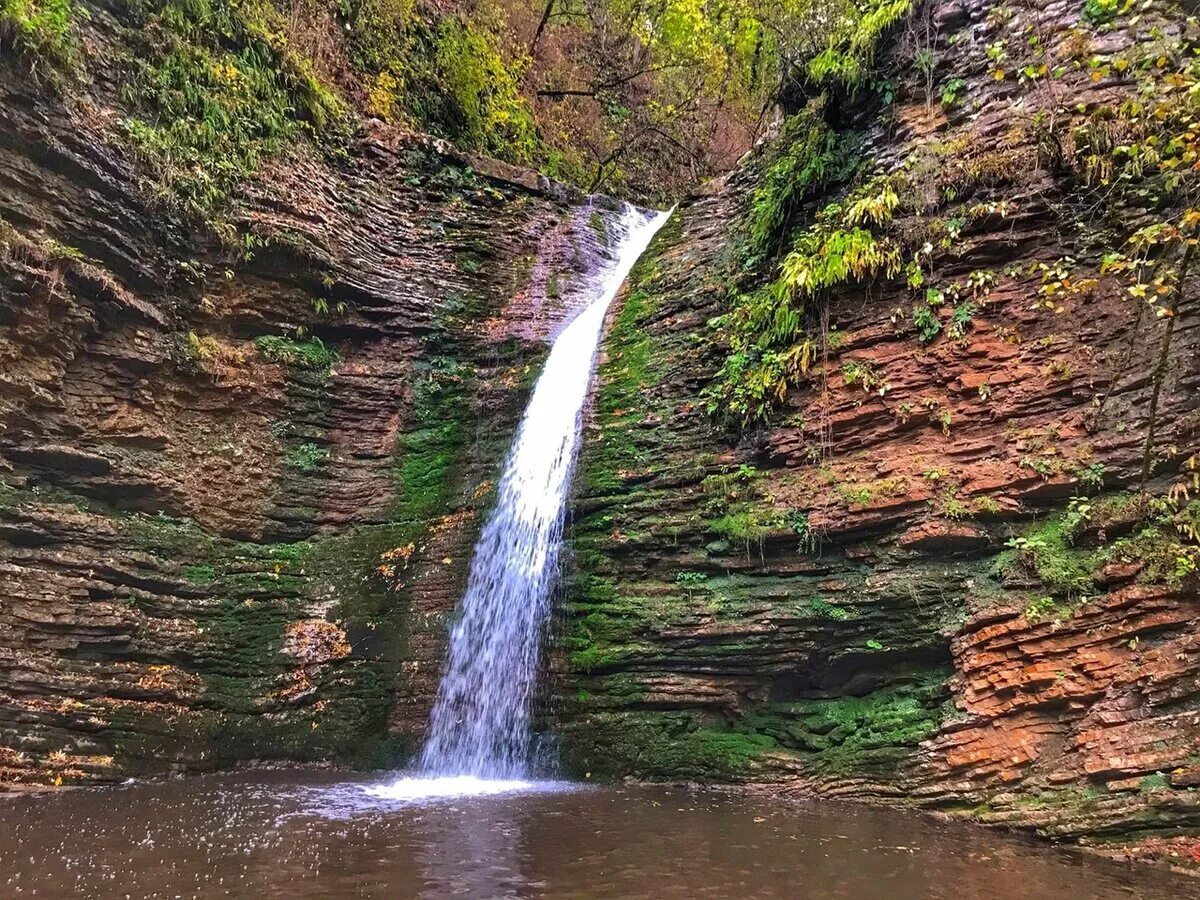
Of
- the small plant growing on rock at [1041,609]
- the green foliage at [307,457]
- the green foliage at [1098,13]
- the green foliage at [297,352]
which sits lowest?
the small plant growing on rock at [1041,609]

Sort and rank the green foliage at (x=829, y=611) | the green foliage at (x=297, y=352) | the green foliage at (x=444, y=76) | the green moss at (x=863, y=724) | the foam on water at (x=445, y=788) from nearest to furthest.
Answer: the green moss at (x=863, y=724), the foam on water at (x=445, y=788), the green foliage at (x=829, y=611), the green foliage at (x=297, y=352), the green foliage at (x=444, y=76)

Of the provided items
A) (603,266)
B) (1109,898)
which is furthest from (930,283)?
(603,266)

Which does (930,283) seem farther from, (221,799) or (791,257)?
(221,799)

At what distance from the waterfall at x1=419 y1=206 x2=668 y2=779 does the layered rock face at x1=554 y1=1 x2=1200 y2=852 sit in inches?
16.5

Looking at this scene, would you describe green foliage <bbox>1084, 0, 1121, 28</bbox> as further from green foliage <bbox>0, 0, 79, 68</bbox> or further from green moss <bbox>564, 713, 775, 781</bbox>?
green foliage <bbox>0, 0, 79, 68</bbox>

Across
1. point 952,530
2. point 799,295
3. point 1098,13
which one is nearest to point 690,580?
point 952,530

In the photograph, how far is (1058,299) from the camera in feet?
22.3

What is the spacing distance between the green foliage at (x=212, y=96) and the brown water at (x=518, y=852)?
7138 millimetres

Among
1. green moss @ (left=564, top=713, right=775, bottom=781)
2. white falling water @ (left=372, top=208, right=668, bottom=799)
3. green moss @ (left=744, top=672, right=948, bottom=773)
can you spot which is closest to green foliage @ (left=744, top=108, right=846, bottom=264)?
white falling water @ (left=372, top=208, right=668, bottom=799)

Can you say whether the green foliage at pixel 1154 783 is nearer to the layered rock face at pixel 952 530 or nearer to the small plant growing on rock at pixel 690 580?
the layered rock face at pixel 952 530

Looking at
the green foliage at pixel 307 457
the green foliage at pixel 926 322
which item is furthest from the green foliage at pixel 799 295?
the green foliage at pixel 307 457

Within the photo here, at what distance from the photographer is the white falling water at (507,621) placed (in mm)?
7730

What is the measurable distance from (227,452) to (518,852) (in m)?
6.72

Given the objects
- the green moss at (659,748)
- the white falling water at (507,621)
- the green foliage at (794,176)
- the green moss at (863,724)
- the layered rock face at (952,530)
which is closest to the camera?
the layered rock face at (952,530)
